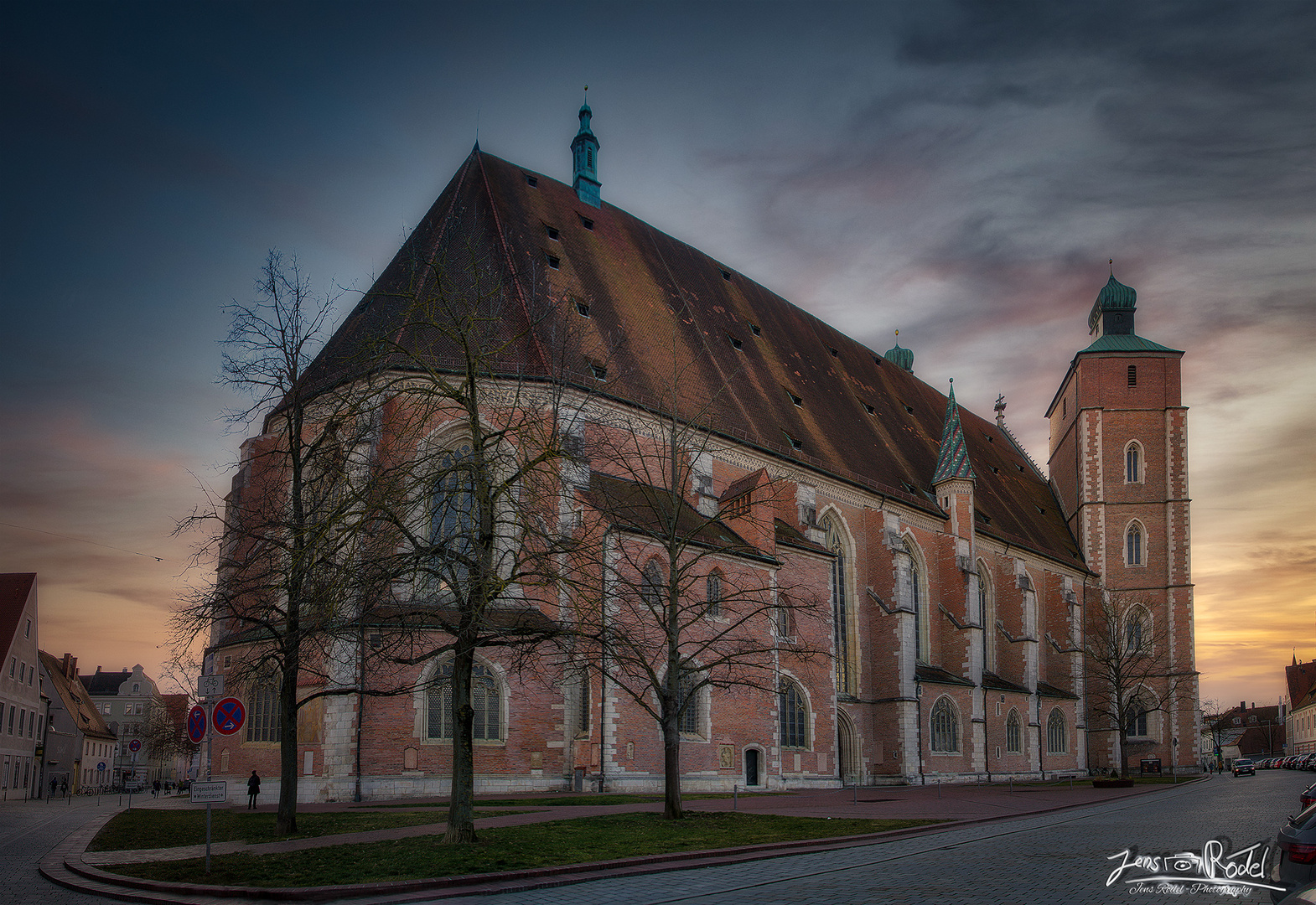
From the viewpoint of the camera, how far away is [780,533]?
1298 inches

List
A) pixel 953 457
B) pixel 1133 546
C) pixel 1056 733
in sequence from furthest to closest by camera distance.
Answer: pixel 1133 546
pixel 1056 733
pixel 953 457

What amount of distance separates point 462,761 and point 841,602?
25682 mm

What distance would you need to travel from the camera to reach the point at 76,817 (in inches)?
1084

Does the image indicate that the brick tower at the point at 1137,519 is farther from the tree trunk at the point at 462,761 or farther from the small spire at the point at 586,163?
the tree trunk at the point at 462,761

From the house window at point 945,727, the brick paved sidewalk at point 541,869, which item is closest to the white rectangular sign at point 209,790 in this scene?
the brick paved sidewalk at point 541,869

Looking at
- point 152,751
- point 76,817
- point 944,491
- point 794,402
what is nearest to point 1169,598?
point 944,491

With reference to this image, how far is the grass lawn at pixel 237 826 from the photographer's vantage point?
1686cm

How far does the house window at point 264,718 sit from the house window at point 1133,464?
1954 inches

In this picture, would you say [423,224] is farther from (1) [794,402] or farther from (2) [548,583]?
(2) [548,583]

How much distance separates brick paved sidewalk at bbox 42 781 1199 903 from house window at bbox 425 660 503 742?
74.3 inches

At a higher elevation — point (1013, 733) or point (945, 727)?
point (945, 727)

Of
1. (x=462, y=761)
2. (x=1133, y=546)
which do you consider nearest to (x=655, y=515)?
(x=462, y=761)

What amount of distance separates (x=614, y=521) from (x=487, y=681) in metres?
6.44

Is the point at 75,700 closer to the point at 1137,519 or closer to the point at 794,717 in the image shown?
the point at 794,717
